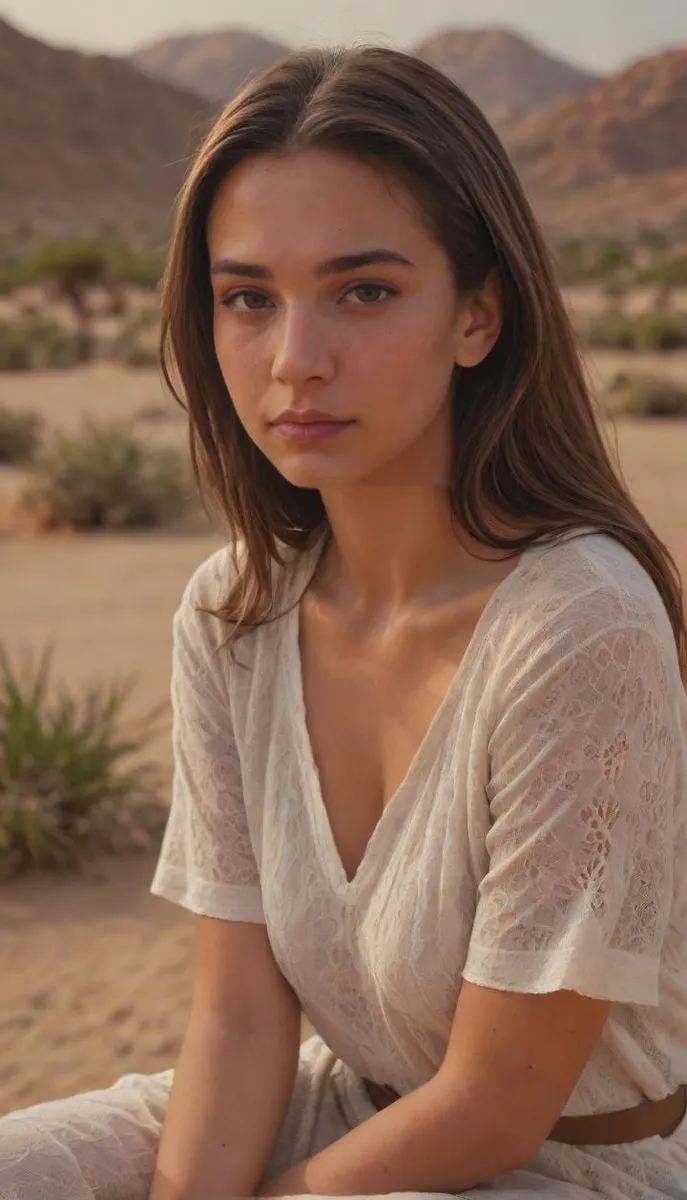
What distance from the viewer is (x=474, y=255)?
7.16ft

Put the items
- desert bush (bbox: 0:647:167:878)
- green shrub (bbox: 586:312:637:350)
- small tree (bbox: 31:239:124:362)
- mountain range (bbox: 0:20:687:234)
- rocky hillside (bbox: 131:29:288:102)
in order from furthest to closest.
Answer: rocky hillside (bbox: 131:29:288:102), mountain range (bbox: 0:20:687:234), small tree (bbox: 31:239:124:362), green shrub (bbox: 586:312:637:350), desert bush (bbox: 0:647:167:878)

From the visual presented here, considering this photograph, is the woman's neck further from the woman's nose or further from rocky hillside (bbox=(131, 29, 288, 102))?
rocky hillside (bbox=(131, 29, 288, 102))

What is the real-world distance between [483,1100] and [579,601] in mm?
616

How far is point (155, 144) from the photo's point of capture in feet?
257

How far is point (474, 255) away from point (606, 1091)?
1.11m

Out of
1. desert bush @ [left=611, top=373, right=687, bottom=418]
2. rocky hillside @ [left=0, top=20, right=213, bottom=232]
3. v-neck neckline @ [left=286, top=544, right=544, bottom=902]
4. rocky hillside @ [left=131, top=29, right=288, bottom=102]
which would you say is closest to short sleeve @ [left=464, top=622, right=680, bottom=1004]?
v-neck neckline @ [left=286, top=544, right=544, bottom=902]

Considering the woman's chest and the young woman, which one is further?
the woman's chest

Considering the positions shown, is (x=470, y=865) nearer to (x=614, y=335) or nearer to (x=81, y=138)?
(x=614, y=335)

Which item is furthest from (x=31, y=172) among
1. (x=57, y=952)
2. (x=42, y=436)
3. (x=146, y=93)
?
(x=57, y=952)

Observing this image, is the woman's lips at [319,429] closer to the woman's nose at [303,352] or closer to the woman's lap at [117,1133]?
the woman's nose at [303,352]

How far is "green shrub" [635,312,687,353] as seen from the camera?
2031cm

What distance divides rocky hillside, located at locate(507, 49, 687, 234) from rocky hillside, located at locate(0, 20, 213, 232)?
60.4ft

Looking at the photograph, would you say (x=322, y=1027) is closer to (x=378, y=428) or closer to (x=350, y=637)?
(x=350, y=637)

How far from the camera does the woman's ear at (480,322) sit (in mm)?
2209
